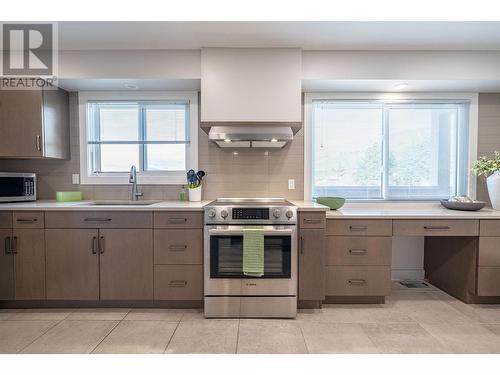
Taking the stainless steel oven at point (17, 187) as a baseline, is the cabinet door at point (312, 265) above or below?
below

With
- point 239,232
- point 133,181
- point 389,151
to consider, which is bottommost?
point 239,232

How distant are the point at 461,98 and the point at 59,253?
4.17m

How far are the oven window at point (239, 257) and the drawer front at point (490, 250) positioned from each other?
166 cm

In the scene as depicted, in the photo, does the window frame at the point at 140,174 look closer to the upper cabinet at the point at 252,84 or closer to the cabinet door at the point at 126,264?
the upper cabinet at the point at 252,84

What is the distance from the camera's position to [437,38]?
237cm

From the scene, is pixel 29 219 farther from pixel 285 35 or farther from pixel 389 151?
pixel 389 151

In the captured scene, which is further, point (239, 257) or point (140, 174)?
point (140, 174)

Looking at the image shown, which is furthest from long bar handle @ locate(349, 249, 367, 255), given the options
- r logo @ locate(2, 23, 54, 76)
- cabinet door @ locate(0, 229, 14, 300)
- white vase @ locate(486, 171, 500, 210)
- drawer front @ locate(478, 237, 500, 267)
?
r logo @ locate(2, 23, 54, 76)

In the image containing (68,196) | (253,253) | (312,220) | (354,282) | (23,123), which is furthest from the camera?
(68,196)

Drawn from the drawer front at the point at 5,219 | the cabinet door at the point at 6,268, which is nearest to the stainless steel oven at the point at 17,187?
the drawer front at the point at 5,219

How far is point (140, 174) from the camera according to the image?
3.11 m

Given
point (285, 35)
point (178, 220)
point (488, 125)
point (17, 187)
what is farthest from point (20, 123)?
point (488, 125)

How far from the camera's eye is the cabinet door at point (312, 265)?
237 cm

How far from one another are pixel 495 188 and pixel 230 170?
259 centimetres
